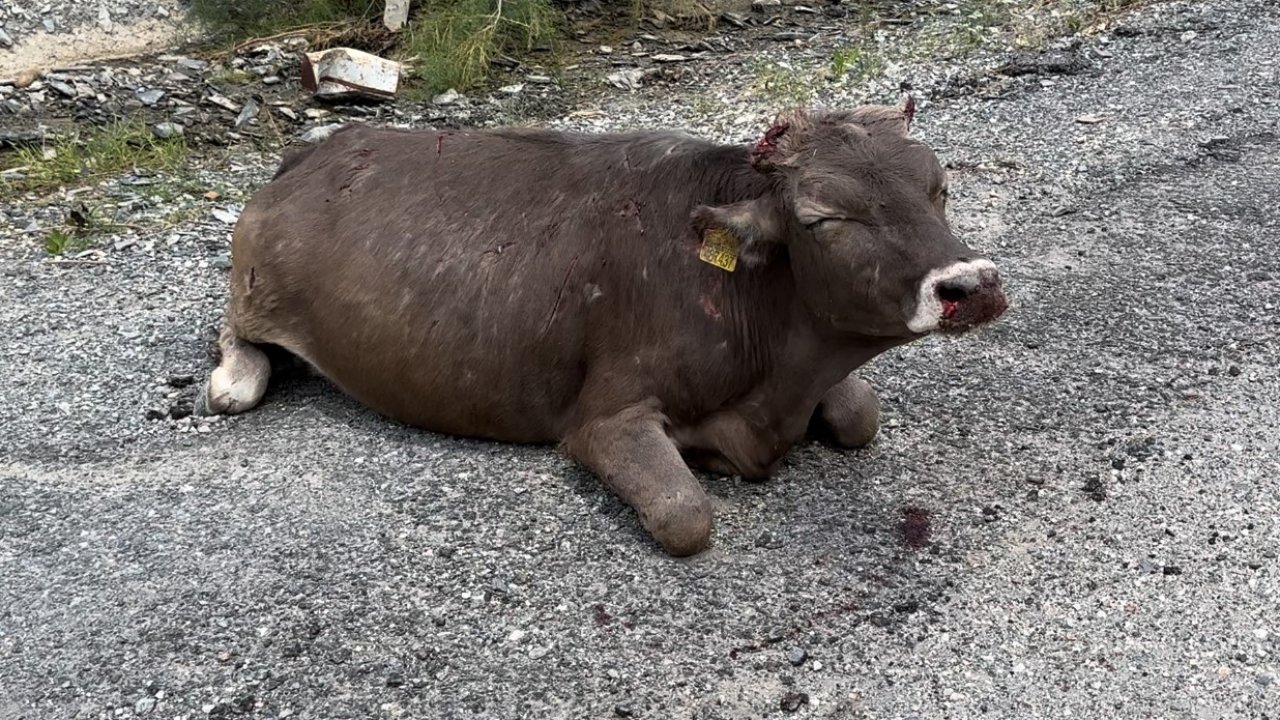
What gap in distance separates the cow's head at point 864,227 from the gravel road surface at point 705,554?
101 centimetres

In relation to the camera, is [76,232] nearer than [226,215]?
Yes

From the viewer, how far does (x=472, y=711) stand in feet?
A: 13.3

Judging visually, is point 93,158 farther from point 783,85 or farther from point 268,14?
point 783,85

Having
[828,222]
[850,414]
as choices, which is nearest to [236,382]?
[850,414]

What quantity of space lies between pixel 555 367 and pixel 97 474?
2.20m

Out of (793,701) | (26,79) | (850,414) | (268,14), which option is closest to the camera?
(793,701)

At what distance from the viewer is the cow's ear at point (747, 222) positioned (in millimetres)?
4855

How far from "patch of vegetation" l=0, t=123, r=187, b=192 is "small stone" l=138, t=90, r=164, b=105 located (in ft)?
2.35

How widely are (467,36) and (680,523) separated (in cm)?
797

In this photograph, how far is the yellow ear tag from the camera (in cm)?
496

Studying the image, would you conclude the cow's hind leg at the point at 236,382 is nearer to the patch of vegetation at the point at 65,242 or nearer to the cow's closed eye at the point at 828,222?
the patch of vegetation at the point at 65,242

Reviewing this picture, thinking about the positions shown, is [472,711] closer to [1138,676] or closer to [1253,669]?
[1138,676]

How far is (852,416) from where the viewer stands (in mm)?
5484

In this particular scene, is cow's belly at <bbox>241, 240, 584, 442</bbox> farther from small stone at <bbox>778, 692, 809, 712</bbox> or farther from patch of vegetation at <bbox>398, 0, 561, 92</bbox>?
patch of vegetation at <bbox>398, 0, 561, 92</bbox>
